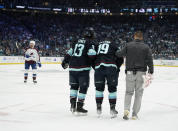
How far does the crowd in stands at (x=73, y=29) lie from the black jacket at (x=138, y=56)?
23007mm

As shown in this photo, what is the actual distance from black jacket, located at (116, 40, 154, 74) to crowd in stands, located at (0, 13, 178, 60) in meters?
23.0

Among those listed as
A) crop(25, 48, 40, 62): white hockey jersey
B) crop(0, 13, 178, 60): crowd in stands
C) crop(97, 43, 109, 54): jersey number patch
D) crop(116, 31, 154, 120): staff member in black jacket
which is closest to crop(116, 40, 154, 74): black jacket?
crop(116, 31, 154, 120): staff member in black jacket

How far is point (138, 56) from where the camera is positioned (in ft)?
16.7

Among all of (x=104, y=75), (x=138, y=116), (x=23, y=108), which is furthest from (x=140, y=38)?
(x=23, y=108)

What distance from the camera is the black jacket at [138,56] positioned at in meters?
5.10

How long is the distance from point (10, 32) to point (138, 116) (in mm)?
30061

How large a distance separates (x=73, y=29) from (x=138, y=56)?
113 feet

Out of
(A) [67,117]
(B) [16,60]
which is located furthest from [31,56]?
(B) [16,60]

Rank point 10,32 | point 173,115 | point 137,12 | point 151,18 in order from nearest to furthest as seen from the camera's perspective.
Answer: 1. point 173,115
2. point 10,32
3. point 137,12
4. point 151,18

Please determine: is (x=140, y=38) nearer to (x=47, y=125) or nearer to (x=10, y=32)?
(x=47, y=125)

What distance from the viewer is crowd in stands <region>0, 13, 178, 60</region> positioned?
32156 mm

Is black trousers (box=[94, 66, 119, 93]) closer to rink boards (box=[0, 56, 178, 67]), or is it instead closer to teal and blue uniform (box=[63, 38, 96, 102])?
teal and blue uniform (box=[63, 38, 96, 102])

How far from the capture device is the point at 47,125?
460cm

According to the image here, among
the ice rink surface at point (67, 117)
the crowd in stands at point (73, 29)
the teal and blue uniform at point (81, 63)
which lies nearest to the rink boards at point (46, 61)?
the crowd in stands at point (73, 29)
